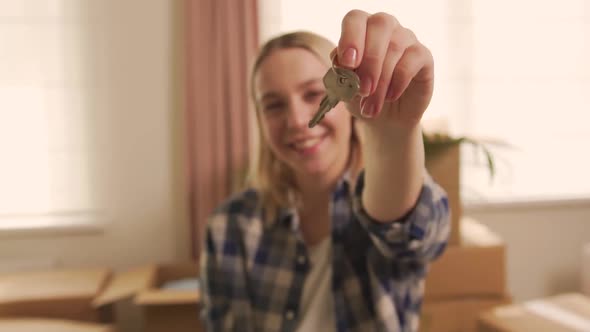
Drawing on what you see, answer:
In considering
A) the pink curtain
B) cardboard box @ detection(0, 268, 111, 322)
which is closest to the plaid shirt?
cardboard box @ detection(0, 268, 111, 322)

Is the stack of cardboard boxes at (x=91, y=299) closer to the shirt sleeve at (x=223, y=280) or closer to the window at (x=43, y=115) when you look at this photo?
the window at (x=43, y=115)

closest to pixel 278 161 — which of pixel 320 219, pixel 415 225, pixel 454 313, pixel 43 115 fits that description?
pixel 320 219

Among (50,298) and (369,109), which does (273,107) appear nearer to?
(369,109)

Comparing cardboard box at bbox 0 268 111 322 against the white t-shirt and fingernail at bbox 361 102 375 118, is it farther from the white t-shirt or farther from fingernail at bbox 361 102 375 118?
fingernail at bbox 361 102 375 118

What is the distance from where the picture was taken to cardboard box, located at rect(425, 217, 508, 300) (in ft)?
4.18

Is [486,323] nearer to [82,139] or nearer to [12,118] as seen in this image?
[82,139]

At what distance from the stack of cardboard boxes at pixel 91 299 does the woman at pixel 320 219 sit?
0.57m

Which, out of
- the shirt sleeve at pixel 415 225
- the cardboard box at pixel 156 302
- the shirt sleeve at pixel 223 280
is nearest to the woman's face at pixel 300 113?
the shirt sleeve at pixel 415 225

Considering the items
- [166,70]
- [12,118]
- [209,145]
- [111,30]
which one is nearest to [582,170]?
[209,145]

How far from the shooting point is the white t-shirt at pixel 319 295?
772mm

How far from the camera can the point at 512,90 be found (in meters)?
2.06

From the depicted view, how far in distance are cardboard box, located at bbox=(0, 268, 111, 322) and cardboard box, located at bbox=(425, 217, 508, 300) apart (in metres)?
1.01

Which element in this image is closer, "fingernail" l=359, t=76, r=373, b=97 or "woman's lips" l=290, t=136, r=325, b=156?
"fingernail" l=359, t=76, r=373, b=97

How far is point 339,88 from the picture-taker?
309mm
